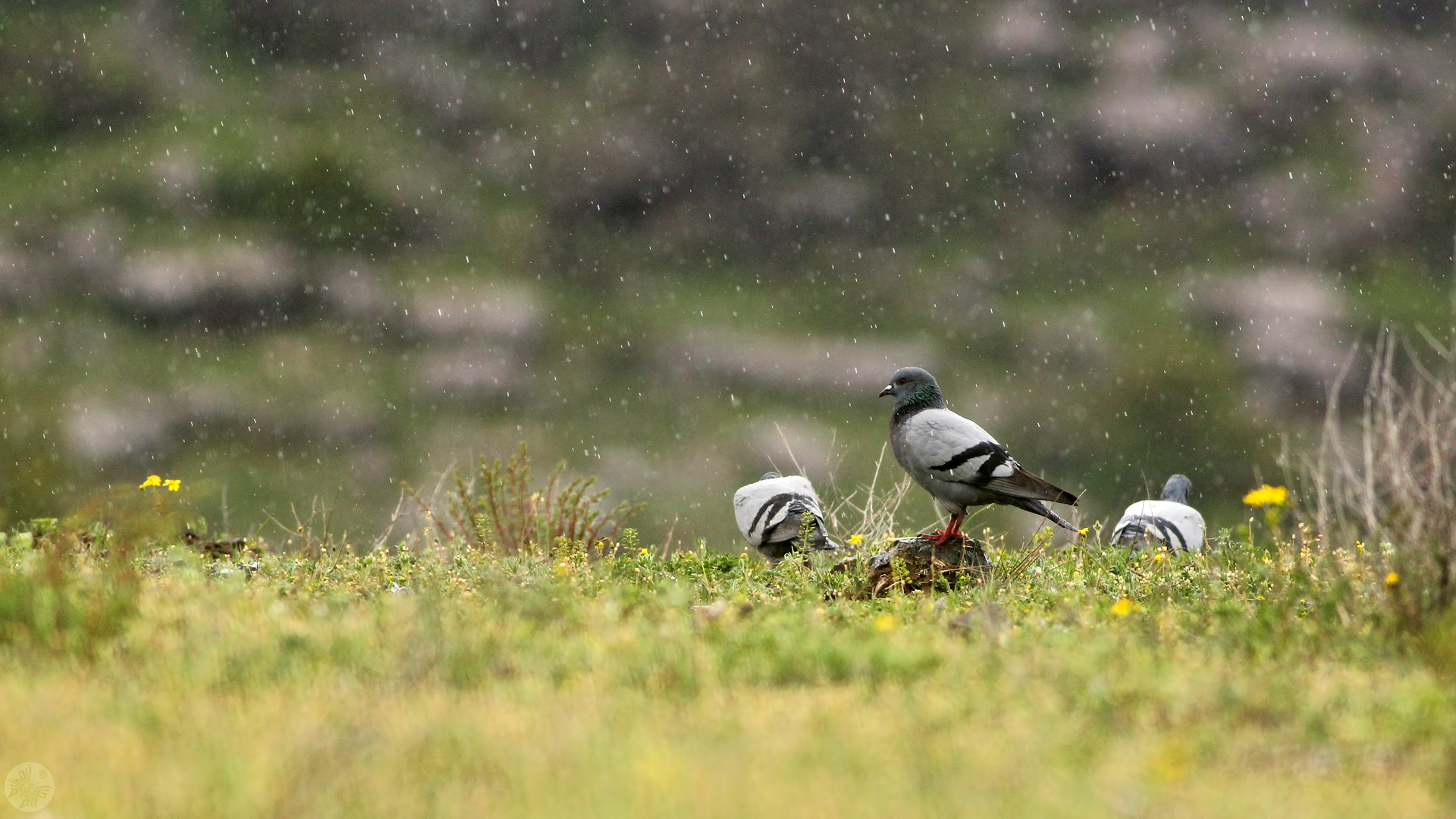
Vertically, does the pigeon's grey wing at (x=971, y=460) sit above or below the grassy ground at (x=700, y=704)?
above

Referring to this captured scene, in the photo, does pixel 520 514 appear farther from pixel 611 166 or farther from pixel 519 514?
pixel 611 166

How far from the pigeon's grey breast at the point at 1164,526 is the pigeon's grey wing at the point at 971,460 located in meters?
1.59

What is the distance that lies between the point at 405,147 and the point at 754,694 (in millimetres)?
77024

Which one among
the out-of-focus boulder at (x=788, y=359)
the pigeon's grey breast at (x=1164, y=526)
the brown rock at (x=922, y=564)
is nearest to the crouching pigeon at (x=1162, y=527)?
the pigeon's grey breast at (x=1164, y=526)

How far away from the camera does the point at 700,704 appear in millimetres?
4727

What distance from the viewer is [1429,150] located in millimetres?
77812

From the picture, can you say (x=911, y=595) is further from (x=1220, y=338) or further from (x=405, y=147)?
(x=405, y=147)

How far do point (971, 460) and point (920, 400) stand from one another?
93 cm

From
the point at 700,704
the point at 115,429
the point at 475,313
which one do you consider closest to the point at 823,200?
the point at 475,313

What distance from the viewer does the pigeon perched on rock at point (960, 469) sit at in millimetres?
9133
